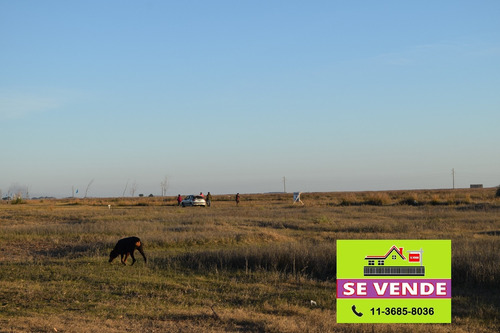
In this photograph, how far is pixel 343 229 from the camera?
27.3 m

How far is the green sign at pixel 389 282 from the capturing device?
9.18 metres

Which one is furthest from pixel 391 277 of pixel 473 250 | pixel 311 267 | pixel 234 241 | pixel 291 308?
pixel 234 241

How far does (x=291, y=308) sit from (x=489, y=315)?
147 inches

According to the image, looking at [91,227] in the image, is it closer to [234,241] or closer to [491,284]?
[234,241]

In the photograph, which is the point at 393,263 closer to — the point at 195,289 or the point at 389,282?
the point at 389,282

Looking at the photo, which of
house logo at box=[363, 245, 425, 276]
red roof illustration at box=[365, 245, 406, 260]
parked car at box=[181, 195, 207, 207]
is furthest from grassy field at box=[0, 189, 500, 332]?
parked car at box=[181, 195, 207, 207]

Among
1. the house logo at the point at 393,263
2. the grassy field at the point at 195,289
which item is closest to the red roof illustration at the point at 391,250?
the house logo at the point at 393,263

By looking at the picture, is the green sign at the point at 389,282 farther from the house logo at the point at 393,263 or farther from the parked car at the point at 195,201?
the parked car at the point at 195,201

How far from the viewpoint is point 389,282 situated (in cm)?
936

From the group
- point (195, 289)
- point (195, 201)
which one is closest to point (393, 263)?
point (195, 289)

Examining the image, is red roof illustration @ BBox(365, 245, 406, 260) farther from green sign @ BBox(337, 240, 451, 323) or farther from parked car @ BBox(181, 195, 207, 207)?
parked car @ BBox(181, 195, 207, 207)

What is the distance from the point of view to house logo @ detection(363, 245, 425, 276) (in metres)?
9.49

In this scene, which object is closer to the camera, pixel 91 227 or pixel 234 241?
pixel 234 241

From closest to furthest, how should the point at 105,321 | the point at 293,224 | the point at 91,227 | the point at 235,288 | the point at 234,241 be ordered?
the point at 105,321
the point at 235,288
the point at 234,241
the point at 91,227
the point at 293,224
